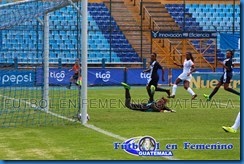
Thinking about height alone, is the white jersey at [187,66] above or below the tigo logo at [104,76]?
above

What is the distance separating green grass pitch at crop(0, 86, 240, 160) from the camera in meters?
12.2

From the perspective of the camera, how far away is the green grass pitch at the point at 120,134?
12219 millimetres

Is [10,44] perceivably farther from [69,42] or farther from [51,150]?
[51,150]

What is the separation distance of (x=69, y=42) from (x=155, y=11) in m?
7.45

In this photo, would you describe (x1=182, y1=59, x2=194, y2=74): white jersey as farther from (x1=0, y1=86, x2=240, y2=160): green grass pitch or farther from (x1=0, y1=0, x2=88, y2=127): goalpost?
(x1=0, y1=0, x2=88, y2=127): goalpost

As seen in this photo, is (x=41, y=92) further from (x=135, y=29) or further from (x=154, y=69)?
(x=135, y=29)

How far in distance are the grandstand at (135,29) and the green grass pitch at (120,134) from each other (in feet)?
65.8

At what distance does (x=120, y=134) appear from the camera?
1517 centimetres

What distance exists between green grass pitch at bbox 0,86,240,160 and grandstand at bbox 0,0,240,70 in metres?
20.1

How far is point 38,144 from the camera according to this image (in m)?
13.7

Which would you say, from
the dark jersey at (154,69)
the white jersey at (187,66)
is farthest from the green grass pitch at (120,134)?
the white jersey at (187,66)

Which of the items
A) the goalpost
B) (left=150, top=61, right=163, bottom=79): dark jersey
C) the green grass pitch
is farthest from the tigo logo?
the green grass pitch

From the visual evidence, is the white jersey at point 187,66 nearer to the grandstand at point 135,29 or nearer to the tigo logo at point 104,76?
the tigo logo at point 104,76

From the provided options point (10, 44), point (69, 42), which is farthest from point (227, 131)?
point (69, 42)
